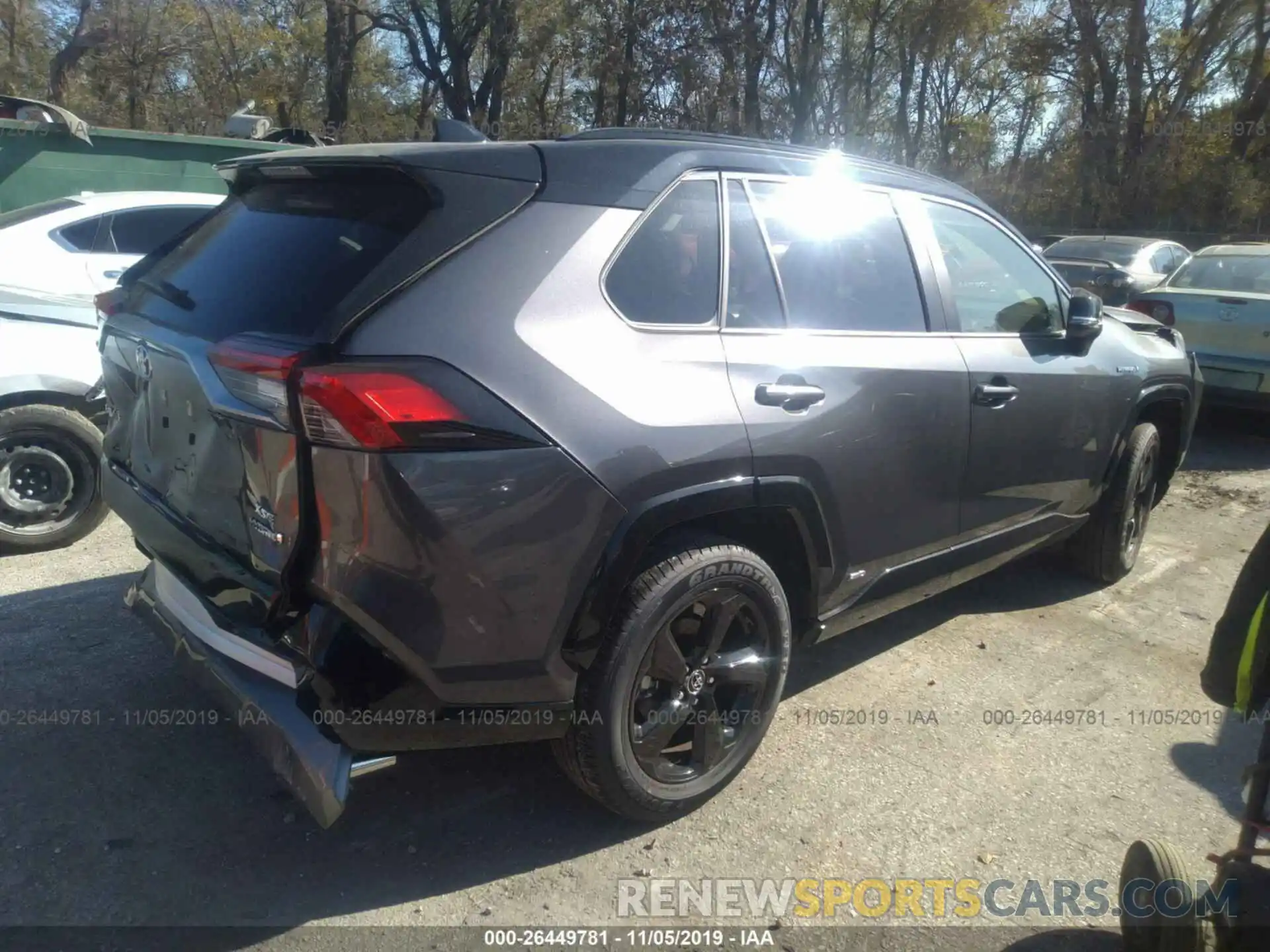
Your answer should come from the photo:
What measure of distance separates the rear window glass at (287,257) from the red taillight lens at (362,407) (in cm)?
19

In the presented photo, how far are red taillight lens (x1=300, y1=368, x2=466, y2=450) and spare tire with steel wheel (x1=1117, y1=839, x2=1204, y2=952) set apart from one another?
1.98 meters

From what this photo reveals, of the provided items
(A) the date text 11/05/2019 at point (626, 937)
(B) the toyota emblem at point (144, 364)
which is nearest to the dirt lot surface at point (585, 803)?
(A) the date text 11/05/2019 at point (626, 937)

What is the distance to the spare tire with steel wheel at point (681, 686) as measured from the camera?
2.77 metres

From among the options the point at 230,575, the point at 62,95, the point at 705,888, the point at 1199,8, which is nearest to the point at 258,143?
the point at 230,575

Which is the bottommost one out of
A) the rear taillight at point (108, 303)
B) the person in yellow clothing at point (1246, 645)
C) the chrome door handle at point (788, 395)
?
the person in yellow clothing at point (1246, 645)

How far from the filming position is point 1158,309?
843 cm

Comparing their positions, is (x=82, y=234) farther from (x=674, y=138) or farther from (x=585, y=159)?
(x=585, y=159)

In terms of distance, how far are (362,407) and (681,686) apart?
1275 mm

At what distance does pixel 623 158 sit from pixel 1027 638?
285 centimetres

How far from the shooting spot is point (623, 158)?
9.57 ft

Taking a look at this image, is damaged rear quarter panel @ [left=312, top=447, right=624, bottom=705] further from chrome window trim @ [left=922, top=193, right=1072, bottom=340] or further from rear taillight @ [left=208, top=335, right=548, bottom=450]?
chrome window trim @ [left=922, top=193, right=1072, bottom=340]

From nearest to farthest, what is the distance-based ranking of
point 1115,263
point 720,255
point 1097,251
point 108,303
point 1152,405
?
point 720,255
point 108,303
point 1152,405
point 1115,263
point 1097,251

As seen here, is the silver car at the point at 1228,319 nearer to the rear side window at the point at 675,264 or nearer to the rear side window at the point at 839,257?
the rear side window at the point at 839,257

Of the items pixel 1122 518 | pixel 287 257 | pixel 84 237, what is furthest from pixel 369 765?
pixel 84 237
